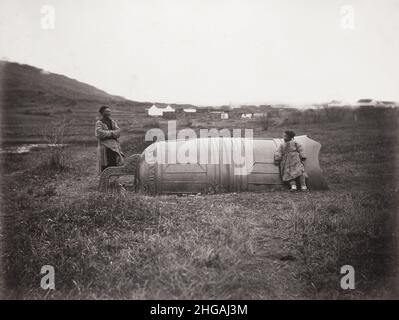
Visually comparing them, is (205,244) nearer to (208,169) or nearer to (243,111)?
(208,169)

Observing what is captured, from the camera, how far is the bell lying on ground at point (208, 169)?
8508 mm

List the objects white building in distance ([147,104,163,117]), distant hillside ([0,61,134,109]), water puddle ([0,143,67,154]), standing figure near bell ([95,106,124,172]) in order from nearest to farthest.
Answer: standing figure near bell ([95,106,124,172])
water puddle ([0,143,67,154])
white building in distance ([147,104,163,117])
distant hillside ([0,61,134,109])

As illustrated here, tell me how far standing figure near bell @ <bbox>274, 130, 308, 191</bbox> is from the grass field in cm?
40

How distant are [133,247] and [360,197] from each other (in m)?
4.75

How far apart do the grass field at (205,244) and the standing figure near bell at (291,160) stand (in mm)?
396

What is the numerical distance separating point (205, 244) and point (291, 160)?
396 centimetres

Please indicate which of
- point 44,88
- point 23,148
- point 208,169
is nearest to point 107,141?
point 208,169

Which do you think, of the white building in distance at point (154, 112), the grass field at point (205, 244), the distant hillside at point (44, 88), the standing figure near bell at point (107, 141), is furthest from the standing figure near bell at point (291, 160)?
the distant hillside at point (44, 88)

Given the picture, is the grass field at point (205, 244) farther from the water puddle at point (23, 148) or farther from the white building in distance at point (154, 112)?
the white building in distance at point (154, 112)

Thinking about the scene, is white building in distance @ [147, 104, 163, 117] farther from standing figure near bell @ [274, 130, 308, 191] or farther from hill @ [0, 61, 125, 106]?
standing figure near bell @ [274, 130, 308, 191]

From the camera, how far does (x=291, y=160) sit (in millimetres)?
8578

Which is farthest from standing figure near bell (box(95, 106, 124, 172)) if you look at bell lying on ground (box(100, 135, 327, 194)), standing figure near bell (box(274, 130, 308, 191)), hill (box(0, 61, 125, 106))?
hill (box(0, 61, 125, 106))

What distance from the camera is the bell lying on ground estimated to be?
8508mm

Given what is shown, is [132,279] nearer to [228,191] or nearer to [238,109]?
[228,191]
